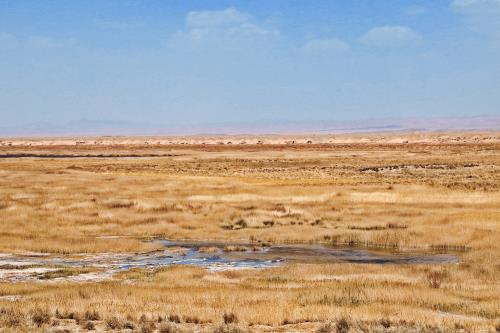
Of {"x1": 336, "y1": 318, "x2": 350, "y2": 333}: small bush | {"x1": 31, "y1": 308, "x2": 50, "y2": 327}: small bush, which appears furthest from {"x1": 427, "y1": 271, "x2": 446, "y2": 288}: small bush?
{"x1": 31, "y1": 308, "x2": 50, "y2": 327}: small bush

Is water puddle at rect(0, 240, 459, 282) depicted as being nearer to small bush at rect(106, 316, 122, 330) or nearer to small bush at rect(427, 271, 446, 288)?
small bush at rect(427, 271, 446, 288)

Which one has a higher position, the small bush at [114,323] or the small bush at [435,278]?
the small bush at [114,323]

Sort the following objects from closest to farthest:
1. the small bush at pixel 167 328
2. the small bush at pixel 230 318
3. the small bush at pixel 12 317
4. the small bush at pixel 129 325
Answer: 1. the small bush at pixel 167 328
2. the small bush at pixel 12 317
3. the small bush at pixel 129 325
4. the small bush at pixel 230 318

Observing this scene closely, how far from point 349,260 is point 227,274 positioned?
237 inches

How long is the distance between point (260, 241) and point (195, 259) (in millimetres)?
5534

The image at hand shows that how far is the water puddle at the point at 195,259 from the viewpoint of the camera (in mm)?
22469

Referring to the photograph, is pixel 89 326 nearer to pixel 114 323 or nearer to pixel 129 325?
pixel 114 323

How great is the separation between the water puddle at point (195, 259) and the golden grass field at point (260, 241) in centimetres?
110

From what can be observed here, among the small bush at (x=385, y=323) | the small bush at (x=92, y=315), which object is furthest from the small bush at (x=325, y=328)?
the small bush at (x=92, y=315)

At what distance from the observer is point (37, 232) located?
3173cm

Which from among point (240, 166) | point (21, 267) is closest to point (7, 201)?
point (21, 267)

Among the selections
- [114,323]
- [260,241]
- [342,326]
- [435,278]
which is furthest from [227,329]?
[260,241]

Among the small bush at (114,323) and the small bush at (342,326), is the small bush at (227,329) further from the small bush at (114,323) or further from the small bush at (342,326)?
the small bush at (114,323)

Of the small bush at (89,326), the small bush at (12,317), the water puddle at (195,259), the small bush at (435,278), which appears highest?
the small bush at (12,317)
